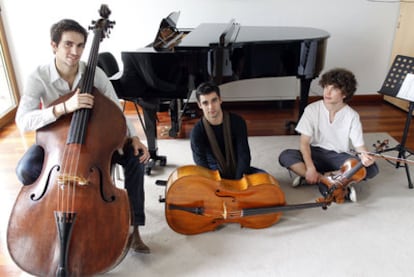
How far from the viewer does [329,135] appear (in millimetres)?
2486

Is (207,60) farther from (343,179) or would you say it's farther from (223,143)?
(343,179)

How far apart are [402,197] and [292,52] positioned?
1381 mm

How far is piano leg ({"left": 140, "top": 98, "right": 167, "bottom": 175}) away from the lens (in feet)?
8.34

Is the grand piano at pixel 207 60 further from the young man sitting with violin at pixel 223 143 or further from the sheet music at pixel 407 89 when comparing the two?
the sheet music at pixel 407 89

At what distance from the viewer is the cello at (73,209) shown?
1360 millimetres

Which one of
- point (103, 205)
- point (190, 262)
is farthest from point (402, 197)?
point (103, 205)

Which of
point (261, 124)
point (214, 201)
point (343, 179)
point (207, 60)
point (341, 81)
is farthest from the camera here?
point (261, 124)

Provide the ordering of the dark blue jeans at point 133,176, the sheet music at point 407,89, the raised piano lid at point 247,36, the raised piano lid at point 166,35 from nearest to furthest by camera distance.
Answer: the dark blue jeans at point 133,176, the sheet music at point 407,89, the raised piano lid at point 247,36, the raised piano lid at point 166,35

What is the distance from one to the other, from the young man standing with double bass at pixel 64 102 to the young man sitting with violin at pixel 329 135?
119 centimetres

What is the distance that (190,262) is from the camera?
1810mm

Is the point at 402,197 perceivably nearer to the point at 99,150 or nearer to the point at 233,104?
the point at 99,150

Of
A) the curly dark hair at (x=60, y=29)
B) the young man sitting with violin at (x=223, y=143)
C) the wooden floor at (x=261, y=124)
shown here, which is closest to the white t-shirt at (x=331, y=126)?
the young man sitting with violin at (x=223, y=143)

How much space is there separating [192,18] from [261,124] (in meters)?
1.45

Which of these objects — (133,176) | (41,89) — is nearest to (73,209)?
(133,176)
